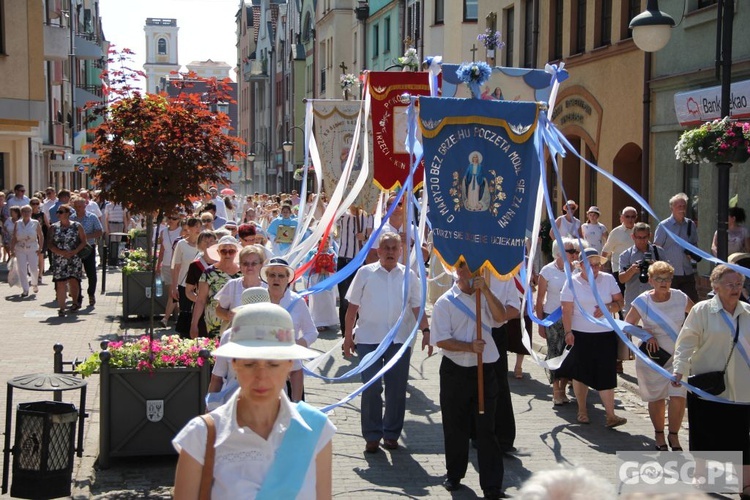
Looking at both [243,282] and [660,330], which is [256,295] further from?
[660,330]

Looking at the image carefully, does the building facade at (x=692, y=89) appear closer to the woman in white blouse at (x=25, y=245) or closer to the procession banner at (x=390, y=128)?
the procession banner at (x=390, y=128)

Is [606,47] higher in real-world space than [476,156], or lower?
higher

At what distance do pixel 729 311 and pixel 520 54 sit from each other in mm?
21478

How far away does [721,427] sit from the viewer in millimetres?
7969

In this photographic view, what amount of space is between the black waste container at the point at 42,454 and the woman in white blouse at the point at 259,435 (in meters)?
3.77

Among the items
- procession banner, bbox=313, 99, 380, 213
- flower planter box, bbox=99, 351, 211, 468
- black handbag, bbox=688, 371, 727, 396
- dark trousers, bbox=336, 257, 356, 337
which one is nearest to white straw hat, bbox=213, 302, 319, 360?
flower planter box, bbox=99, 351, 211, 468

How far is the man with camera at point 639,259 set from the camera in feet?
41.6

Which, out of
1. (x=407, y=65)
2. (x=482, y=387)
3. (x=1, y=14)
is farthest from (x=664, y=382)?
(x=1, y=14)

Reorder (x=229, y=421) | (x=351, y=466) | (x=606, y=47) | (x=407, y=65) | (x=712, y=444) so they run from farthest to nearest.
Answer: (x=606, y=47), (x=407, y=65), (x=351, y=466), (x=712, y=444), (x=229, y=421)

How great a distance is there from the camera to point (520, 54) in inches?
1133

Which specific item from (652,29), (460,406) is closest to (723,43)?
(652,29)

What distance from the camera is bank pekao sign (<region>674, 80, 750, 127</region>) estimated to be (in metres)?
17.4

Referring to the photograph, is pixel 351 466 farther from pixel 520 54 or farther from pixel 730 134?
pixel 520 54

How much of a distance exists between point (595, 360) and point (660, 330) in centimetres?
105
